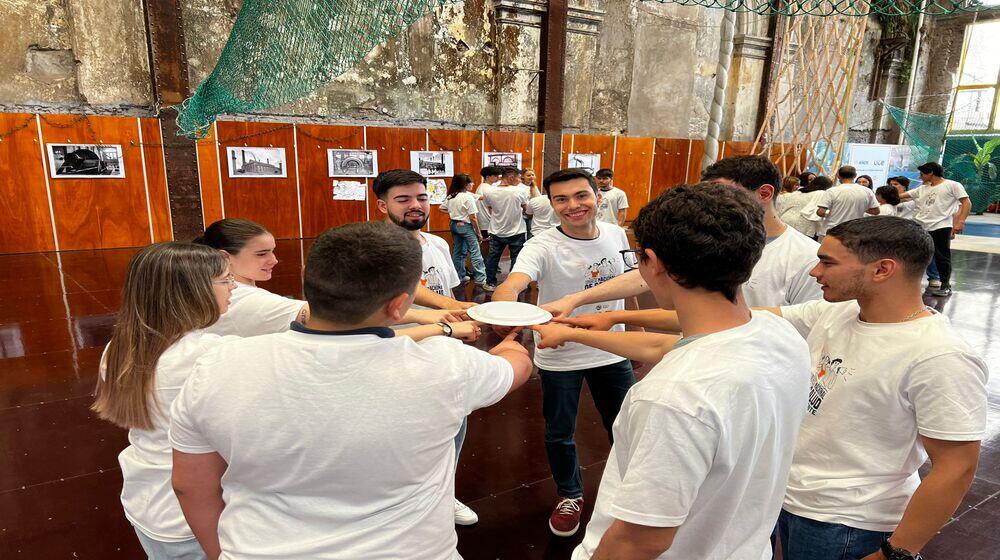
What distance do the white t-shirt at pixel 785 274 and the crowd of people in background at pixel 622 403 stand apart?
334 mm

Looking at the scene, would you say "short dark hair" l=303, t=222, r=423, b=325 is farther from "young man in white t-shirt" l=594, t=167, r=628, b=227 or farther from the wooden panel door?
the wooden panel door

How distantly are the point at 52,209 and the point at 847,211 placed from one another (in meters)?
12.1

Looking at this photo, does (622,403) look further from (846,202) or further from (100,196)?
(100,196)

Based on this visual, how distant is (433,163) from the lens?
1180 centimetres

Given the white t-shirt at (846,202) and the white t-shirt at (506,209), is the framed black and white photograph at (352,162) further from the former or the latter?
the white t-shirt at (846,202)

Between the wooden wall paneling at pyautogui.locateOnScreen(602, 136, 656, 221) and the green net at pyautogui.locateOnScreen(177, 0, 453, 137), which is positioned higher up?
the green net at pyautogui.locateOnScreen(177, 0, 453, 137)

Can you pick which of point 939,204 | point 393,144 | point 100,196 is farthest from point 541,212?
point 100,196

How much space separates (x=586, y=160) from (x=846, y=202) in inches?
254

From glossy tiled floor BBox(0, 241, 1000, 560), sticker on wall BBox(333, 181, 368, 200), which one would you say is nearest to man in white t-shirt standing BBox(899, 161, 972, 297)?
glossy tiled floor BBox(0, 241, 1000, 560)

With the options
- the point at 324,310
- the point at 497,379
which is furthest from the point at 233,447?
the point at 497,379

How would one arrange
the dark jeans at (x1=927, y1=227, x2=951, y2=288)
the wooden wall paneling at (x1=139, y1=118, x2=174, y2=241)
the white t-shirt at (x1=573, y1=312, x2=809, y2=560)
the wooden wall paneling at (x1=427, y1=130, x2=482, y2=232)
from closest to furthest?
the white t-shirt at (x1=573, y1=312, x2=809, y2=560)
the dark jeans at (x1=927, y1=227, x2=951, y2=288)
the wooden wall paneling at (x1=139, y1=118, x2=174, y2=241)
the wooden wall paneling at (x1=427, y1=130, x2=482, y2=232)

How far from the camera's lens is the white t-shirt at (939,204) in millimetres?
7426

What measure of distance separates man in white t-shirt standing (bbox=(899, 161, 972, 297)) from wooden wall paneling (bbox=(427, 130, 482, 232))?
7880 millimetres

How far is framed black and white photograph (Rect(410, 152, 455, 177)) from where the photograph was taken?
38.1 ft
